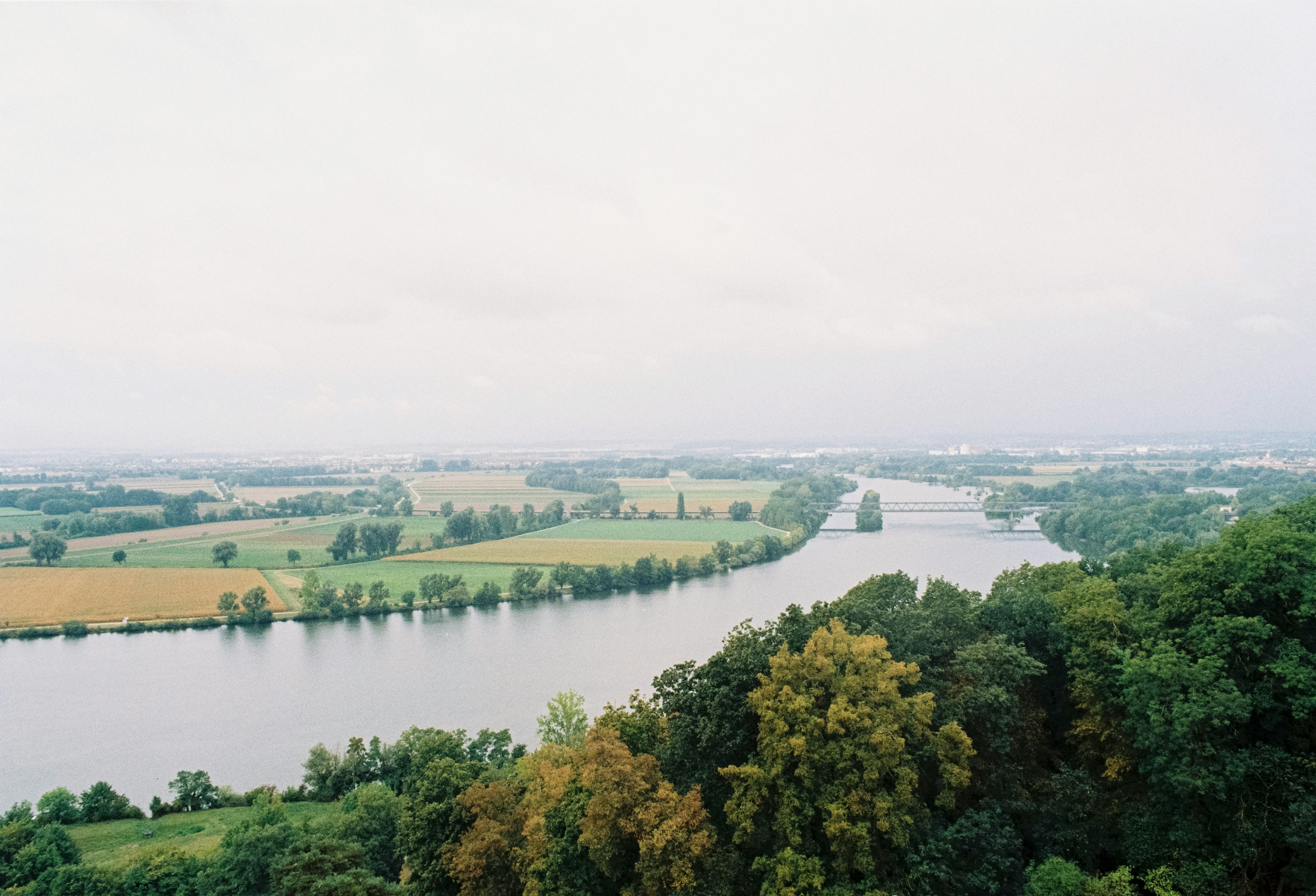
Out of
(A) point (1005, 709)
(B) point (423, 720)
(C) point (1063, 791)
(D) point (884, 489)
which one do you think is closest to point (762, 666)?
(A) point (1005, 709)

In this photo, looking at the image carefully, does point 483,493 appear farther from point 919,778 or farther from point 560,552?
point 919,778

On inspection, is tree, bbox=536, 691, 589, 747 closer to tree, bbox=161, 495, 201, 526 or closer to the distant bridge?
the distant bridge

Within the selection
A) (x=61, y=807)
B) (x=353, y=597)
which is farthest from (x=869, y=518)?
(x=61, y=807)

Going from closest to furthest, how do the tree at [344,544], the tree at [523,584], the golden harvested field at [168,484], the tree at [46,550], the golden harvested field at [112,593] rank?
the golden harvested field at [112,593], the tree at [523,584], the tree at [46,550], the tree at [344,544], the golden harvested field at [168,484]

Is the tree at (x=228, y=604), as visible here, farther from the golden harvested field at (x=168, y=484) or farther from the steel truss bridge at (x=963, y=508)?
the golden harvested field at (x=168, y=484)

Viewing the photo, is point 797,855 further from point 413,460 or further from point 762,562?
point 413,460

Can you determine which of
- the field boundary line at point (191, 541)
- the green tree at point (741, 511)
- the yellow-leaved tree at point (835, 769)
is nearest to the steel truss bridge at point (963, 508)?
the green tree at point (741, 511)
